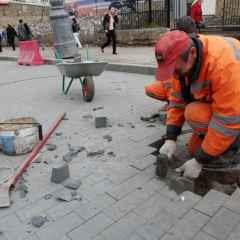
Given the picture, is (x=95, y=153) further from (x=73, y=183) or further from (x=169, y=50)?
(x=169, y=50)

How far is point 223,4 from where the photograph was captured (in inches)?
604

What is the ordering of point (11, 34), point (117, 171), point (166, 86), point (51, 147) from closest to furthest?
point (117, 171) → point (51, 147) → point (166, 86) → point (11, 34)

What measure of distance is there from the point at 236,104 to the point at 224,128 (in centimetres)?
21

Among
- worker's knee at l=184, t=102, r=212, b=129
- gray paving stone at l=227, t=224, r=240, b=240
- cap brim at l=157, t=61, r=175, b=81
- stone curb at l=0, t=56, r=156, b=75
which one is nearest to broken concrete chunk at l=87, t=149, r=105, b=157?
worker's knee at l=184, t=102, r=212, b=129

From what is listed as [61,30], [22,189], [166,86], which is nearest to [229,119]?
[22,189]

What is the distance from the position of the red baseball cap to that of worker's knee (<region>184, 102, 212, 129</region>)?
2.46ft

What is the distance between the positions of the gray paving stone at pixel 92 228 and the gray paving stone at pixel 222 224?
0.77m

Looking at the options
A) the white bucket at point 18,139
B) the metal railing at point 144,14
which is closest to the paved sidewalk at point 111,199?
the white bucket at point 18,139

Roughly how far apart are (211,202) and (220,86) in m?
0.98

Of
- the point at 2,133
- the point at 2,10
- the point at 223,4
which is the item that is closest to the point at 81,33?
the point at 223,4

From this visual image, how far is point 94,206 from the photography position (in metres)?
3.20

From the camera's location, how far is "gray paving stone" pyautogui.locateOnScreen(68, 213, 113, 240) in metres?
2.81

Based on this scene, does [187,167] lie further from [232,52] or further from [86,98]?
[86,98]

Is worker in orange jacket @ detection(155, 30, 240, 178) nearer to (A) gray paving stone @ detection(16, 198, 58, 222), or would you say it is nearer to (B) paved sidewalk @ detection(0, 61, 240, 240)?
(B) paved sidewalk @ detection(0, 61, 240, 240)
